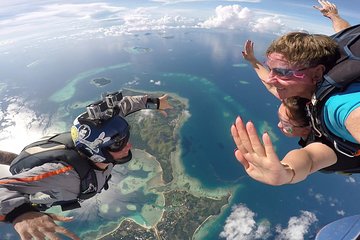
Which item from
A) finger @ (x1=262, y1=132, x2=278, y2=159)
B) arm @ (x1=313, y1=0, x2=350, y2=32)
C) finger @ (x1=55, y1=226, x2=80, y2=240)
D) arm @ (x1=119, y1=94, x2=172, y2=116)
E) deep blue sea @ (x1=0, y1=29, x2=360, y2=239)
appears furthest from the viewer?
deep blue sea @ (x1=0, y1=29, x2=360, y2=239)

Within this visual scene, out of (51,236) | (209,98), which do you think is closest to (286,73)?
(51,236)

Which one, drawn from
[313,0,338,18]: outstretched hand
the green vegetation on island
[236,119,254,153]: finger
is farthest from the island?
[236,119,254,153]: finger

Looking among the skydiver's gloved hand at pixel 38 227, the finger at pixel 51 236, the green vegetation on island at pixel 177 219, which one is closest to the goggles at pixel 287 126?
the skydiver's gloved hand at pixel 38 227

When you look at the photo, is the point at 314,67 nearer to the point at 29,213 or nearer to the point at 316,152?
the point at 316,152

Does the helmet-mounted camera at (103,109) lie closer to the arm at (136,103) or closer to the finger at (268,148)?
the arm at (136,103)

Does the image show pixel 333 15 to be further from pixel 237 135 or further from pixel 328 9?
pixel 237 135

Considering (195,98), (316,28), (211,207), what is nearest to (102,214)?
(211,207)

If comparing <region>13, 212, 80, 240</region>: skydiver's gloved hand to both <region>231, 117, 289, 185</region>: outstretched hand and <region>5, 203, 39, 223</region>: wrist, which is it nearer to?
<region>5, 203, 39, 223</region>: wrist
